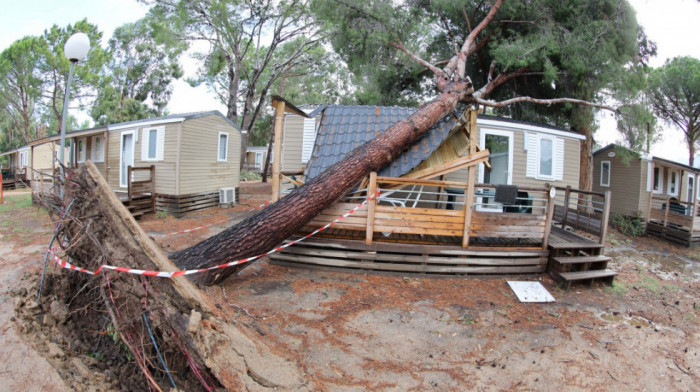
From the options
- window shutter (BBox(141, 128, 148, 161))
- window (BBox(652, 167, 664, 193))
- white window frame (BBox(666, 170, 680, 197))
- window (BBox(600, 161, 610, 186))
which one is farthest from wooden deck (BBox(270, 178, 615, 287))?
white window frame (BBox(666, 170, 680, 197))

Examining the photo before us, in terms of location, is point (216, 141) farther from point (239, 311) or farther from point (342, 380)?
point (342, 380)

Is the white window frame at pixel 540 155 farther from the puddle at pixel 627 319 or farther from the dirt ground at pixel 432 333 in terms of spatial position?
the puddle at pixel 627 319

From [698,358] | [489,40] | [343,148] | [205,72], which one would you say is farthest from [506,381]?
[205,72]

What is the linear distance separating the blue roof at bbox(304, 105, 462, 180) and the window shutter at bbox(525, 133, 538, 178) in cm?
389

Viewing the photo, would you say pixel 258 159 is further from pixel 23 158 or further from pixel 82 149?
pixel 82 149

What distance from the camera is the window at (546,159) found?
10102 millimetres

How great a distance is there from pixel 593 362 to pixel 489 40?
11.2m

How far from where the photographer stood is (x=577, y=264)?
18.0 ft

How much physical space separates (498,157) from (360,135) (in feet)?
18.2

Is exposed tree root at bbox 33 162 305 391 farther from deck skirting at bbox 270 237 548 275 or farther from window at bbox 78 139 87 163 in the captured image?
window at bbox 78 139 87 163

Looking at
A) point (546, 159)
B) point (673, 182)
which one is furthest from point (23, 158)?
point (673, 182)

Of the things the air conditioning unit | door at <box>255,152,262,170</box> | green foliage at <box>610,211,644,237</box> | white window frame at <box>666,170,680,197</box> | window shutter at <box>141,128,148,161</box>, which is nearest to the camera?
window shutter at <box>141,128,148,161</box>

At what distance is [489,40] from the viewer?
11727 millimetres

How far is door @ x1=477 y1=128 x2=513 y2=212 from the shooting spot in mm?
9680
